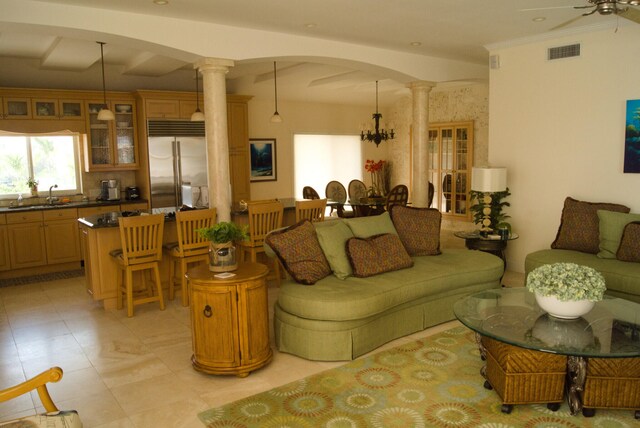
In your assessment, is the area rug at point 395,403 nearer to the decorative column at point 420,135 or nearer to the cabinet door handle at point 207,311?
the cabinet door handle at point 207,311

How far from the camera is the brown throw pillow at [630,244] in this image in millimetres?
4711

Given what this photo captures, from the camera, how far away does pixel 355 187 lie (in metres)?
10.0

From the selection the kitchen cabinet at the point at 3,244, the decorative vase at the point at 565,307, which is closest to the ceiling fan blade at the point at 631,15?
the decorative vase at the point at 565,307

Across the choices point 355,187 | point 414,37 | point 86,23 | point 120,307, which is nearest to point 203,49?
point 86,23

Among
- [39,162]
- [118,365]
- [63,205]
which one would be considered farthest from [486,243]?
[39,162]

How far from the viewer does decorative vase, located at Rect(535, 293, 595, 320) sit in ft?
10.5

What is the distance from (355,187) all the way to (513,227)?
157 inches

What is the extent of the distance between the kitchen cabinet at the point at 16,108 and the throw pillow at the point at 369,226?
502 cm

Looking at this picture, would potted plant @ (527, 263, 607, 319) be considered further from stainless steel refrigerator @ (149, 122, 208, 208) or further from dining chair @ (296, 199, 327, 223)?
stainless steel refrigerator @ (149, 122, 208, 208)

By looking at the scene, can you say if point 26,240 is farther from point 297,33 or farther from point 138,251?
point 297,33

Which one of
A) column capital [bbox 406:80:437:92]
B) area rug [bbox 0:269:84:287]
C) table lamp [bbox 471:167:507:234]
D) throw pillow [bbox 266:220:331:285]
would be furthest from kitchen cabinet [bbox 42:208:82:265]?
table lamp [bbox 471:167:507:234]

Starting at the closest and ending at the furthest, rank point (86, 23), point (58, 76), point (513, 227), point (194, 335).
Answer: point (194, 335), point (86, 23), point (513, 227), point (58, 76)

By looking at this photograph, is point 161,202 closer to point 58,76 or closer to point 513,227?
point 58,76

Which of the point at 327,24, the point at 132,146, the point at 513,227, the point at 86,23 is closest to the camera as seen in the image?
the point at 86,23
